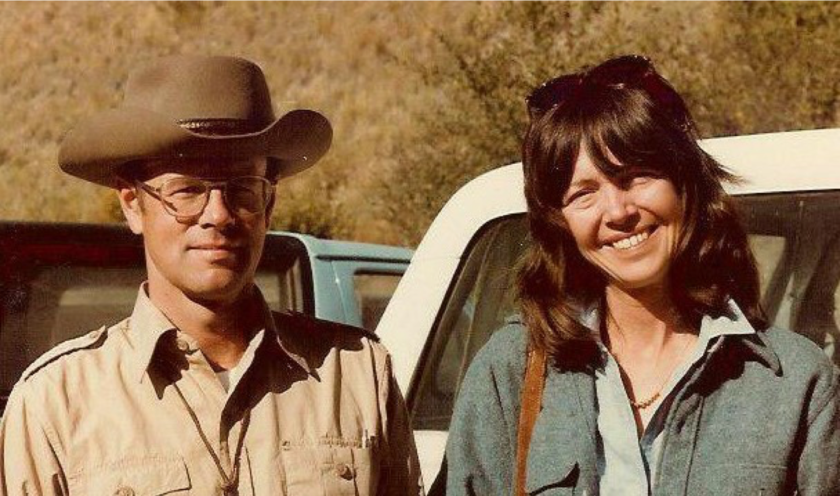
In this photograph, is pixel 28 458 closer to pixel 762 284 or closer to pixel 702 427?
pixel 702 427

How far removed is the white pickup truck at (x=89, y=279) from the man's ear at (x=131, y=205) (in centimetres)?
250

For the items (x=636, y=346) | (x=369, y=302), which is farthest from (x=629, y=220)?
(x=369, y=302)

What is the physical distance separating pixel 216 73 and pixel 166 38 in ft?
114

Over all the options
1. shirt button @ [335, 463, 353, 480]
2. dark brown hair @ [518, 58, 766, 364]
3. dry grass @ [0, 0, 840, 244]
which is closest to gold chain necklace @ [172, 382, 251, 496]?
shirt button @ [335, 463, 353, 480]

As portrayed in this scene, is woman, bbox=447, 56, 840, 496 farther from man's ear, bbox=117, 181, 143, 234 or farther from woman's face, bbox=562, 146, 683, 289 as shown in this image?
man's ear, bbox=117, 181, 143, 234

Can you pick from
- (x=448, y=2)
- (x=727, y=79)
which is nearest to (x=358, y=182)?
(x=448, y=2)

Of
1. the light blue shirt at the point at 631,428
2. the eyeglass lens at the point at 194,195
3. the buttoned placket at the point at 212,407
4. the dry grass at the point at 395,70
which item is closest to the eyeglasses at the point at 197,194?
the eyeglass lens at the point at 194,195

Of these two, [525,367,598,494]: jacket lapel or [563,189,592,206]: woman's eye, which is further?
[563,189,592,206]: woman's eye

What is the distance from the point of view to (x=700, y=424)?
2299 mm

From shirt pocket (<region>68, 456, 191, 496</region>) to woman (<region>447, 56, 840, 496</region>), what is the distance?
480 mm

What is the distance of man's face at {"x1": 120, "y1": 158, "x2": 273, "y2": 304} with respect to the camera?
2.36 metres

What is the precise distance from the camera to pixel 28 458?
2.22 m

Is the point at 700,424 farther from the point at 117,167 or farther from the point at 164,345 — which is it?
the point at 117,167

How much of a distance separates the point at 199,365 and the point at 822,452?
104 centimetres
